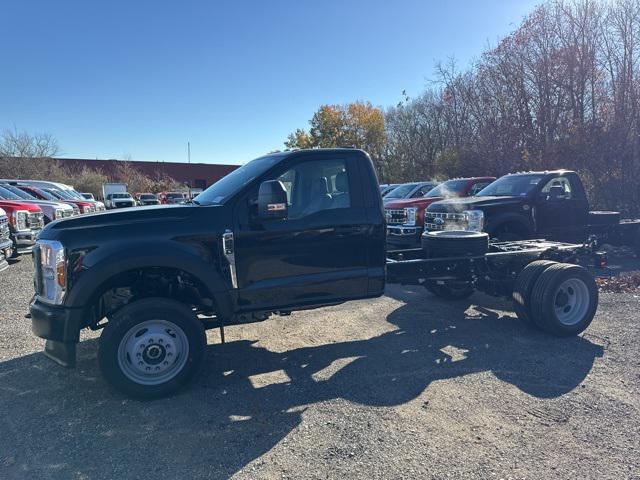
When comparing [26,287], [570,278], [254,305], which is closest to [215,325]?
[254,305]

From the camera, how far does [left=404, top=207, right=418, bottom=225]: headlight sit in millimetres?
10266

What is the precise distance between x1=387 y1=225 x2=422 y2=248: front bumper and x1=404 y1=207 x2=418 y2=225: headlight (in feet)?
0.58

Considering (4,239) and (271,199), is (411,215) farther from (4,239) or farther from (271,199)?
(4,239)

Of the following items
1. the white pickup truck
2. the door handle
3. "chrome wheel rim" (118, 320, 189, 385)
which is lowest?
"chrome wheel rim" (118, 320, 189, 385)

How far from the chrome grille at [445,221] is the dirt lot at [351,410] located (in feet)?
9.42

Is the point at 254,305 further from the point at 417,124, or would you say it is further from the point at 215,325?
the point at 417,124

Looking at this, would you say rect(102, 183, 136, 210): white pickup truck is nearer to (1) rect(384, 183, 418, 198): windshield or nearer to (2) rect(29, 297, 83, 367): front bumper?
(1) rect(384, 183, 418, 198): windshield

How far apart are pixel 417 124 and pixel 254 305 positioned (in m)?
34.6

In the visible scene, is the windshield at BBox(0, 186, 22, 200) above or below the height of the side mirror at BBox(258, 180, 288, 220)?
above

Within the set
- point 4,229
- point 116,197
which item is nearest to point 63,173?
point 116,197

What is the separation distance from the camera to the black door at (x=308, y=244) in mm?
4238

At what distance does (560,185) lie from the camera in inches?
358

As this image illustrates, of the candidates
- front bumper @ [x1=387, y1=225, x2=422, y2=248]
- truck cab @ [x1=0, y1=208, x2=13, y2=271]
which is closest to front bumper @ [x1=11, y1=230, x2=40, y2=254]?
truck cab @ [x1=0, y1=208, x2=13, y2=271]

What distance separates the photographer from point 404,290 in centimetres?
822
